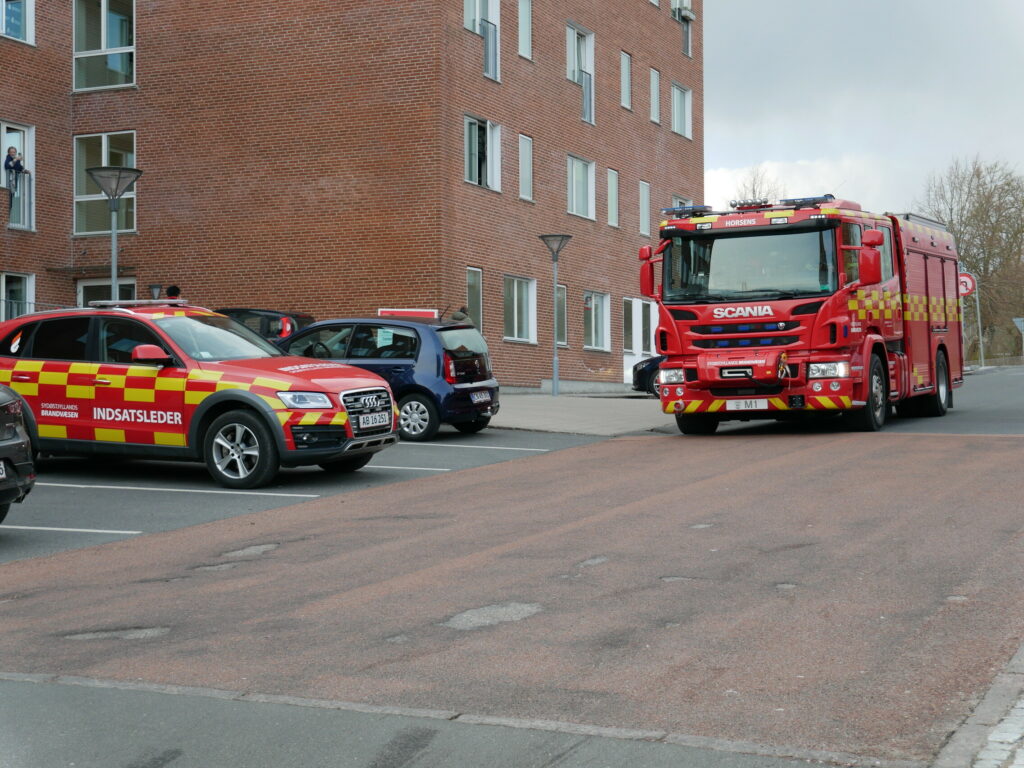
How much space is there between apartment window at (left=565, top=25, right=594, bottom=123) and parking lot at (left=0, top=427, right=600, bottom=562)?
1996cm

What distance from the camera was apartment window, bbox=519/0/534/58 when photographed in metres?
33.4

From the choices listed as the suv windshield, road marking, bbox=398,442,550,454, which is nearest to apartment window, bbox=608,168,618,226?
road marking, bbox=398,442,550,454

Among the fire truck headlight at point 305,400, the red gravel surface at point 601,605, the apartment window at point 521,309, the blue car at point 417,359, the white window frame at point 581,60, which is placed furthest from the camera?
the white window frame at point 581,60

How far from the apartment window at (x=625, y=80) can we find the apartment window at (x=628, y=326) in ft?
17.9

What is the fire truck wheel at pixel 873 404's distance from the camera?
60.3 ft

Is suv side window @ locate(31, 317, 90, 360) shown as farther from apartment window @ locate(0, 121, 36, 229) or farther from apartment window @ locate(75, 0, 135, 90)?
apartment window @ locate(75, 0, 135, 90)

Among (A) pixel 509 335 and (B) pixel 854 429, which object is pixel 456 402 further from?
(A) pixel 509 335

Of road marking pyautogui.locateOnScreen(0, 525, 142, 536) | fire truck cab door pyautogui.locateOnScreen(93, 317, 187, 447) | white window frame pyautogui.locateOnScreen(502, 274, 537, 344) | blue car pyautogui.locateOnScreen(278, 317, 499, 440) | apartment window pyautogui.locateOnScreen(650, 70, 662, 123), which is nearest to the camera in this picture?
road marking pyautogui.locateOnScreen(0, 525, 142, 536)

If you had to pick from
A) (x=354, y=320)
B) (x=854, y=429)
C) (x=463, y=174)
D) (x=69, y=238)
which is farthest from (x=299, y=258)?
(x=854, y=429)

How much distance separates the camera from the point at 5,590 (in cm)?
841

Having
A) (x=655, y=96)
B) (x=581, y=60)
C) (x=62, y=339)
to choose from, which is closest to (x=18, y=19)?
(x=581, y=60)

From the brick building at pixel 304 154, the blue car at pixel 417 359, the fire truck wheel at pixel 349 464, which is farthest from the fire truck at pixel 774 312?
the brick building at pixel 304 154

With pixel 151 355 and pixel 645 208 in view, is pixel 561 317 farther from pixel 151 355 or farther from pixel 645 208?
pixel 151 355

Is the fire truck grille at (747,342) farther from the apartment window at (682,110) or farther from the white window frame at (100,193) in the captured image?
the apartment window at (682,110)
